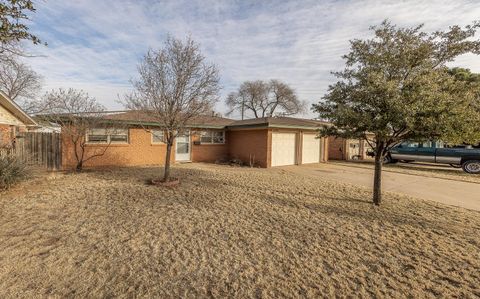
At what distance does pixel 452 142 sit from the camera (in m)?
5.77

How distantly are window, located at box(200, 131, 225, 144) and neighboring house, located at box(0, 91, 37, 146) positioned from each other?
27.8 feet

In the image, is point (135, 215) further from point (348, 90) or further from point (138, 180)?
point (348, 90)

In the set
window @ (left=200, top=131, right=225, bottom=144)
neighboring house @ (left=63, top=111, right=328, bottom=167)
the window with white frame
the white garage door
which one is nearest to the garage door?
neighboring house @ (left=63, top=111, right=328, bottom=167)

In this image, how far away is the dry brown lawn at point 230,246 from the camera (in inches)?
117

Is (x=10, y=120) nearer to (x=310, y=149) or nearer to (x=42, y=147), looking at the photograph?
(x=42, y=147)

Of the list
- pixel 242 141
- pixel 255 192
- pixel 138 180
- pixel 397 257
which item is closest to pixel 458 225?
pixel 397 257

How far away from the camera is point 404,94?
17.6 ft

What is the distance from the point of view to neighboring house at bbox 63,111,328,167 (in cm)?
1224

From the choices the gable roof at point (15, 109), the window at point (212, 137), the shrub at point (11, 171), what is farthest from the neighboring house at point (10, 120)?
the window at point (212, 137)

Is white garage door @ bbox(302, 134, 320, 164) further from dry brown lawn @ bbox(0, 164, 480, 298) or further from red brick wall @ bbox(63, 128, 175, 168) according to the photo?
dry brown lawn @ bbox(0, 164, 480, 298)

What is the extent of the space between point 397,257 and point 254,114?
41981 mm

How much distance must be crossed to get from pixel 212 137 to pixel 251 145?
298cm

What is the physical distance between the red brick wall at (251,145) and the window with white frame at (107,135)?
6750 millimetres

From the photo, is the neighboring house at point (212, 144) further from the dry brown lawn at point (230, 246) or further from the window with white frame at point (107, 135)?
the dry brown lawn at point (230, 246)
